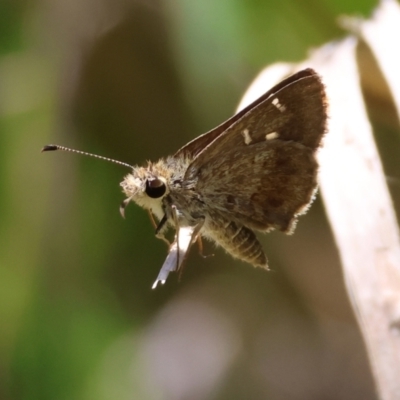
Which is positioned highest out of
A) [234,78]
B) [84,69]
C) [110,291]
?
[84,69]

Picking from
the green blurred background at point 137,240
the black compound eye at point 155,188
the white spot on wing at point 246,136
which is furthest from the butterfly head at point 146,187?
the green blurred background at point 137,240

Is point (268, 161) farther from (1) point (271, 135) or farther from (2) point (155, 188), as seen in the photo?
(2) point (155, 188)

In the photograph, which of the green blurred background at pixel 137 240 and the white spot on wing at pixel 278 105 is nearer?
the white spot on wing at pixel 278 105

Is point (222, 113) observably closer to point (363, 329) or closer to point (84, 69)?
point (84, 69)

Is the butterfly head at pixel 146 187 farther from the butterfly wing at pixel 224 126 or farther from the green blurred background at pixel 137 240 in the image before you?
the green blurred background at pixel 137 240

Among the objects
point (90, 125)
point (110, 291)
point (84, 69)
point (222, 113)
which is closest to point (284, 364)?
point (110, 291)

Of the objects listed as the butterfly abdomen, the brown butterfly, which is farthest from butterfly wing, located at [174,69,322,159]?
the butterfly abdomen

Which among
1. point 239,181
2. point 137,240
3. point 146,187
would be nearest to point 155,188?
point 146,187
